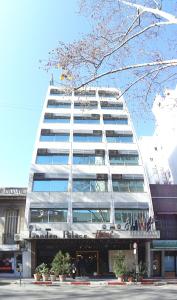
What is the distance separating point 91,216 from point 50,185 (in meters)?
5.26

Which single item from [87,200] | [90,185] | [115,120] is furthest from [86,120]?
[87,200]

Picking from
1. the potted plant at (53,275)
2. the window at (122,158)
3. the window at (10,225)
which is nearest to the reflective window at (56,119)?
the window at (122,158)

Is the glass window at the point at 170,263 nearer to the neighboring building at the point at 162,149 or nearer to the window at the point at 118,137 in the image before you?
the neighboring building at the point at 162,149

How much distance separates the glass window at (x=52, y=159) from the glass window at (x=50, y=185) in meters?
2.41

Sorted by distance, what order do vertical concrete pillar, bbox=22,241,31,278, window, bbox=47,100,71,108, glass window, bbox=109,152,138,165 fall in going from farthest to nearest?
window, bbox=47,100,71,108 → glass window, bbox=109,152,138,165 → vertical concrete pillar, bbox=22,241,31,278

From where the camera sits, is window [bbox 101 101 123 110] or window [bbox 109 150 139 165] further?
window [bbox 101 101 123 110]

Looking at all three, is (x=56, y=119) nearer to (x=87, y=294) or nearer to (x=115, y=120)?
(x=115, y=120)

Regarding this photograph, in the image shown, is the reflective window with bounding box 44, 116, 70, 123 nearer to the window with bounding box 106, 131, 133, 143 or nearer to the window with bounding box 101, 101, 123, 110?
the window with bounding box 106, 131, 133, 143

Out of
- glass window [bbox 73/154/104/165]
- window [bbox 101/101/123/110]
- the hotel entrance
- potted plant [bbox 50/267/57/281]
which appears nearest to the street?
potted plant [bbox 50/267/57/281]

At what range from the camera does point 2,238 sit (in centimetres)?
3934

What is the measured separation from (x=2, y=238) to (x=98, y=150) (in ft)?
46.3

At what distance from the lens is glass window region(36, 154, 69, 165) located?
42.7m

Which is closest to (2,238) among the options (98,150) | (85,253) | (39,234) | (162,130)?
(39,234)

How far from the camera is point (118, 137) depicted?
47344 mm
